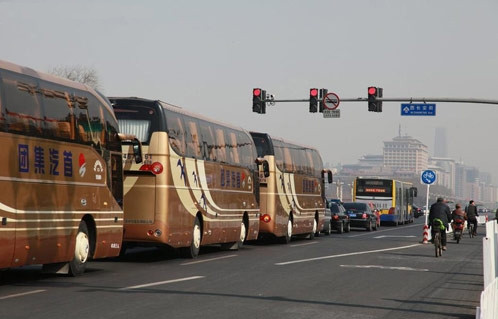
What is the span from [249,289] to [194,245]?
8909 mm

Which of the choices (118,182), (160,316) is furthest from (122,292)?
(118,182)

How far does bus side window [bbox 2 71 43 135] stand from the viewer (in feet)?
49.1

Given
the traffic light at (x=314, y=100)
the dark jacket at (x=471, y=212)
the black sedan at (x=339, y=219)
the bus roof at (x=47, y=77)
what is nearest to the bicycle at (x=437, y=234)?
the traffic light at (x=314, y=100)

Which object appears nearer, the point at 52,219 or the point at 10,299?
the point at 10,299

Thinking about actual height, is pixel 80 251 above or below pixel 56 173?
below

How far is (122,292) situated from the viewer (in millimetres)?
15086

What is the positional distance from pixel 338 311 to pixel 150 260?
1154 centimetres

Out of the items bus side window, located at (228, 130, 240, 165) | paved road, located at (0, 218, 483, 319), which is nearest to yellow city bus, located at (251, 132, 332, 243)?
bus side window, located at (228, 130, 240, 165)

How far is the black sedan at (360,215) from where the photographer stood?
5462 cm

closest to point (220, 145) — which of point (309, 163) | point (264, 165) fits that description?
point (264, 165)

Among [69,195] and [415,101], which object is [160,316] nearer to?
[69,195]

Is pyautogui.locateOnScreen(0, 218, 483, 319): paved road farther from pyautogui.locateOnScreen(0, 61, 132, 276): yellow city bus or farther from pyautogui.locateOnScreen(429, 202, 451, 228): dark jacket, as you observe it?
pyautogui.locateOnScreen(429, 202, 451, 228): dark jacket

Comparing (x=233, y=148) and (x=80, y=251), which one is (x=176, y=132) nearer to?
(x=80, y=251)

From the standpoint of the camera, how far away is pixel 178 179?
2312cm
